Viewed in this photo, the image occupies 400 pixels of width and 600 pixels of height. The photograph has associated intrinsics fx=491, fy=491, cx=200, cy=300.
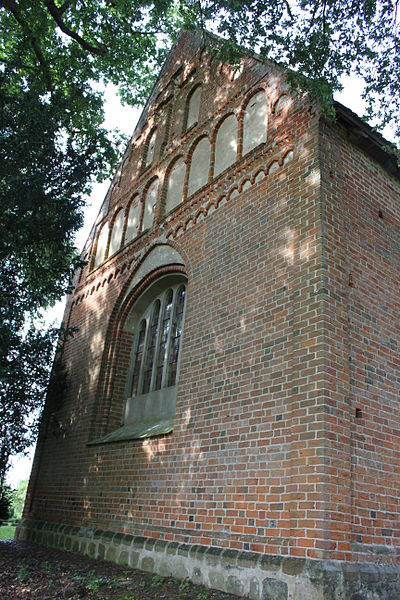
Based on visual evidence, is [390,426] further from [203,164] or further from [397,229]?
[203,164]

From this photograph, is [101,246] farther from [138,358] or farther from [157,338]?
[157,338]

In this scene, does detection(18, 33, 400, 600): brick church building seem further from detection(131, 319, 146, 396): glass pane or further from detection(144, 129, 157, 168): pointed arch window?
detection(144, 129, 157, 168): pointed arch window

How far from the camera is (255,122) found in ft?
26.4

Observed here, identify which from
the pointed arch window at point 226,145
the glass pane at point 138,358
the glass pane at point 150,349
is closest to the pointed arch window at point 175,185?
the pointed arch window at point 226,145

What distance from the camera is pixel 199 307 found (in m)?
7.58

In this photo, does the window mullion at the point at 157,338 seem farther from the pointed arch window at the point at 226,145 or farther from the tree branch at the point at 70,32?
the tree branch at the point at 70,32

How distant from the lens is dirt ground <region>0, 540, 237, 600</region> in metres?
5.36

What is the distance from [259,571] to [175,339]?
4.34 meters

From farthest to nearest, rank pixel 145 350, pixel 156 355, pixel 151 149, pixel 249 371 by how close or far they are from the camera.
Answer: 1. pixel 151 149
2. pixel 145 350
3. pixel 156 355
4. pixel 249 371

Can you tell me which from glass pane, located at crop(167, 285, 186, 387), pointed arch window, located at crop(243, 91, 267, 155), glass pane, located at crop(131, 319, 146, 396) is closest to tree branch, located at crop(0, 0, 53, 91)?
pointed arch window, located at crop(243, 91, 267, 155)

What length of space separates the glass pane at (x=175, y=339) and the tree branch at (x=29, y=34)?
5.99 metres

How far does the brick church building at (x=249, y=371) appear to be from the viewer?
5.00m

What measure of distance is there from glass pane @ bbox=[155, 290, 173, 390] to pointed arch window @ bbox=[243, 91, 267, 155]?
3140 millimetres

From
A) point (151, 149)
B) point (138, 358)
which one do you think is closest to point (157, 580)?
point (138, 358)
